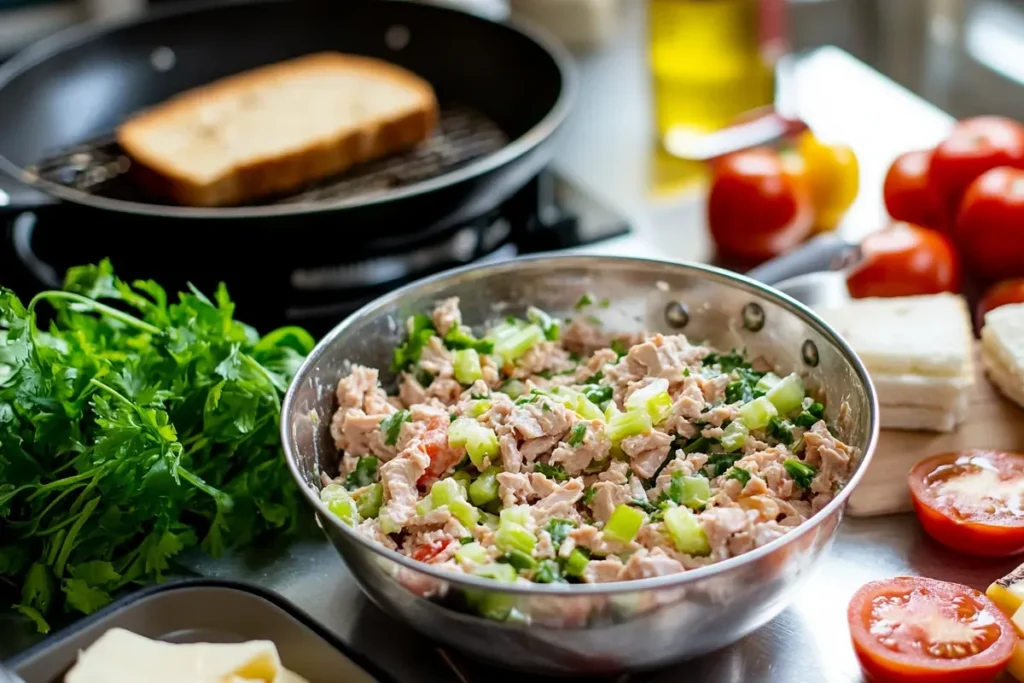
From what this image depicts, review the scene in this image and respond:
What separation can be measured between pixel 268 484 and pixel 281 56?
1.30 metres

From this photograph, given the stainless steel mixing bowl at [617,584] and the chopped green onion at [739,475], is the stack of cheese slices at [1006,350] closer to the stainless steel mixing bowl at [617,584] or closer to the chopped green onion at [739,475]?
the stainless steel mixing bowl at [617,584]

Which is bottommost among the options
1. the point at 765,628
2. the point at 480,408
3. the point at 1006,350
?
the point at 765,628

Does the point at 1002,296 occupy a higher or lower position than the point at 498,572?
lower

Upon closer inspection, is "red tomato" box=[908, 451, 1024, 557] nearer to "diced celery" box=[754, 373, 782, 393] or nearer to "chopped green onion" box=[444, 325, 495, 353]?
"diced celery" box=[754, 373, 782, 393]

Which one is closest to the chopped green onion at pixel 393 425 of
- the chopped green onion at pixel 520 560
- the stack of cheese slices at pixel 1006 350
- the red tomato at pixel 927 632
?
the chopped green onion at pixel 520 560

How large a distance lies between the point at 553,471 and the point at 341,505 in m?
0.21

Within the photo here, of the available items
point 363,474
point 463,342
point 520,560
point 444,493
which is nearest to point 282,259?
point 463,342

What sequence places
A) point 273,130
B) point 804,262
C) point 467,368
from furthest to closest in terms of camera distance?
point 273,130 → point 804,262 → point 467,368

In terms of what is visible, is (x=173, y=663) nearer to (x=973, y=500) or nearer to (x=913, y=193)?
(x=973, y=500)

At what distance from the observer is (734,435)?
3.57 feet

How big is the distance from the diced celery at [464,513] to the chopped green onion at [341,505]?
10cm

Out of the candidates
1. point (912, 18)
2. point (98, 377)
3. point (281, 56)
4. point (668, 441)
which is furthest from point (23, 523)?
point (912, 18)

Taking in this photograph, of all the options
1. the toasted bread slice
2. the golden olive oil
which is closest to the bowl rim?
the toasted bread slice

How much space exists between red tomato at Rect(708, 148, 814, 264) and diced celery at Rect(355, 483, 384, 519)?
0.87m
